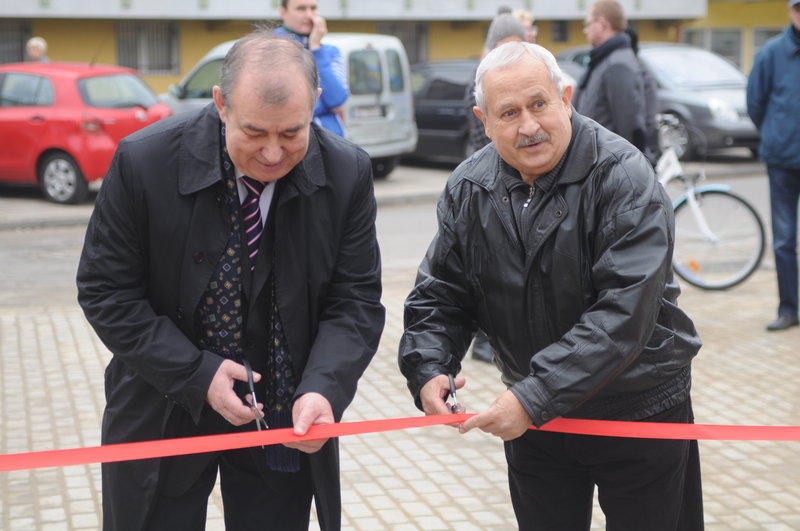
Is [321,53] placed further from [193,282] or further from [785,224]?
[193,282]

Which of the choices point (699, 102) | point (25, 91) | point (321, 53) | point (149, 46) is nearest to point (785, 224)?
point (321, 53)

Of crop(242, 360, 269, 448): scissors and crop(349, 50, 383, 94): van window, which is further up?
crop(349, 50, 383, 94): van window

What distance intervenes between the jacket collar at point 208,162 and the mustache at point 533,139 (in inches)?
20.2

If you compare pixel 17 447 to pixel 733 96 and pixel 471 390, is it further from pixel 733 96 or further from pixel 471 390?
pixel 733 96

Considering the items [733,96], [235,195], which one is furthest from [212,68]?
[235,195]

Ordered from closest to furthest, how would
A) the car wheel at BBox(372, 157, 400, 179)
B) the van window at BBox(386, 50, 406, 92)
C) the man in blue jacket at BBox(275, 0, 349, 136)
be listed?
1. the man in blue jacket at BBox(275, 0, 349, 136)
2. the van window at BBox(386, 50, 406, 92)
3. the car wheel at BBox(372, 157, 400, 179)

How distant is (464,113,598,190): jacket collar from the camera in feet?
9.33

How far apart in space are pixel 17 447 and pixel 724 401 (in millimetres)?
3704

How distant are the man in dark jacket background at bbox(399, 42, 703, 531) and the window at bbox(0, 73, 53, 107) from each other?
12.0m

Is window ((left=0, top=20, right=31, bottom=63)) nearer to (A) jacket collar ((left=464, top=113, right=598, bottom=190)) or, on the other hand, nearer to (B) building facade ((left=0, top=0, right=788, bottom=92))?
(B) building facade ((left=0, top=0, right=788, bottom=92))

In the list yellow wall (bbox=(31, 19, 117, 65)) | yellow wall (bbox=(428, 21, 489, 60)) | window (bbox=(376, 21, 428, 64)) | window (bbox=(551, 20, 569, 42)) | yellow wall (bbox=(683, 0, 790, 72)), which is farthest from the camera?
yellow wall (bbox=(683, 0, 790, 72))

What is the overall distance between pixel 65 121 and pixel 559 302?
12.0 m

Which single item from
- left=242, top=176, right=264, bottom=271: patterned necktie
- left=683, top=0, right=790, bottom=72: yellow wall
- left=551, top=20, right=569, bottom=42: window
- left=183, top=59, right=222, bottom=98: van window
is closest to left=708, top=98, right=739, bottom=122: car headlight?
left=183, top=59, right=222, bottom=98: van window

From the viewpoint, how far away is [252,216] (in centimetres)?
289
